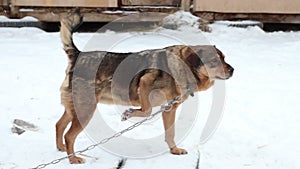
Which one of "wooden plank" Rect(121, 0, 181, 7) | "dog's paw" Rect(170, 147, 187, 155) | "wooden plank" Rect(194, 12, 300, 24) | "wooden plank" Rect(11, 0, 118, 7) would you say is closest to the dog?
"dog's paw" Rect(170, 147, 187, 155)

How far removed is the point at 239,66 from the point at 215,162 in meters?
3.79

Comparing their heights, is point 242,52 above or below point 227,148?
below

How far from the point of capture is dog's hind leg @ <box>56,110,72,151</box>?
4.36 meters

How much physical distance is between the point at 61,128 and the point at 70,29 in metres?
0.95

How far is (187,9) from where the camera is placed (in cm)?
1057

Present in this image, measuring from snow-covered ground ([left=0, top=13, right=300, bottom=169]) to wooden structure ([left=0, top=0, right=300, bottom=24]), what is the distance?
0.61 metres

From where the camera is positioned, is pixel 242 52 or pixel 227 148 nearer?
pixel 227 148

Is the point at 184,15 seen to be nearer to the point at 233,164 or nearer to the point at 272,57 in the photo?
the point at 272,57

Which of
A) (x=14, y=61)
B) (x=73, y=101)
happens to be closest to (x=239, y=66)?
(x=14, y=61)

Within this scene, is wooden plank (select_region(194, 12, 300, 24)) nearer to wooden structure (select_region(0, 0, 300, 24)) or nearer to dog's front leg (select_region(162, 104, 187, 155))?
wooden structure (select_region(0, 0, 300, 24))

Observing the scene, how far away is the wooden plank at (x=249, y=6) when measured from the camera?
1037 cm

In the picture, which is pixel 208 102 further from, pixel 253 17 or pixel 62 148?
pixel 253 17

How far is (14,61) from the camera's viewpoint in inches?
301

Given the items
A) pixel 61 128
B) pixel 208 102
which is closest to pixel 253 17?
pixel 208 102
